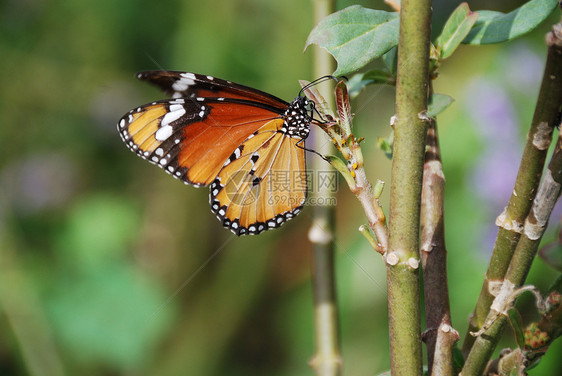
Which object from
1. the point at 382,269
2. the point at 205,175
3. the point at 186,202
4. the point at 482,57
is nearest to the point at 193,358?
the point at 186,202

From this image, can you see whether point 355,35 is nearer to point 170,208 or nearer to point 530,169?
point 530,169

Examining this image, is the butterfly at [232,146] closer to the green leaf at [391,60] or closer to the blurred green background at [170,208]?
the green leaf at [391,60]

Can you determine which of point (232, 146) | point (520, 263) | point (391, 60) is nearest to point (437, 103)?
point (391, 60)

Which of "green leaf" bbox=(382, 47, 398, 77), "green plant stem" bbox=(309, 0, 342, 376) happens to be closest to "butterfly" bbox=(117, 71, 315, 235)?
"green plant stem" bbox=(309, 0, 342, 376)

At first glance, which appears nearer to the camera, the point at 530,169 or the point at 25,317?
the point at 530,169

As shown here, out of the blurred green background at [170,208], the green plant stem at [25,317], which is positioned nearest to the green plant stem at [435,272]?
the blurred green background at [170,208]

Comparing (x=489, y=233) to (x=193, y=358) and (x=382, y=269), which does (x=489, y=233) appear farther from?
(x=193, y=358)
